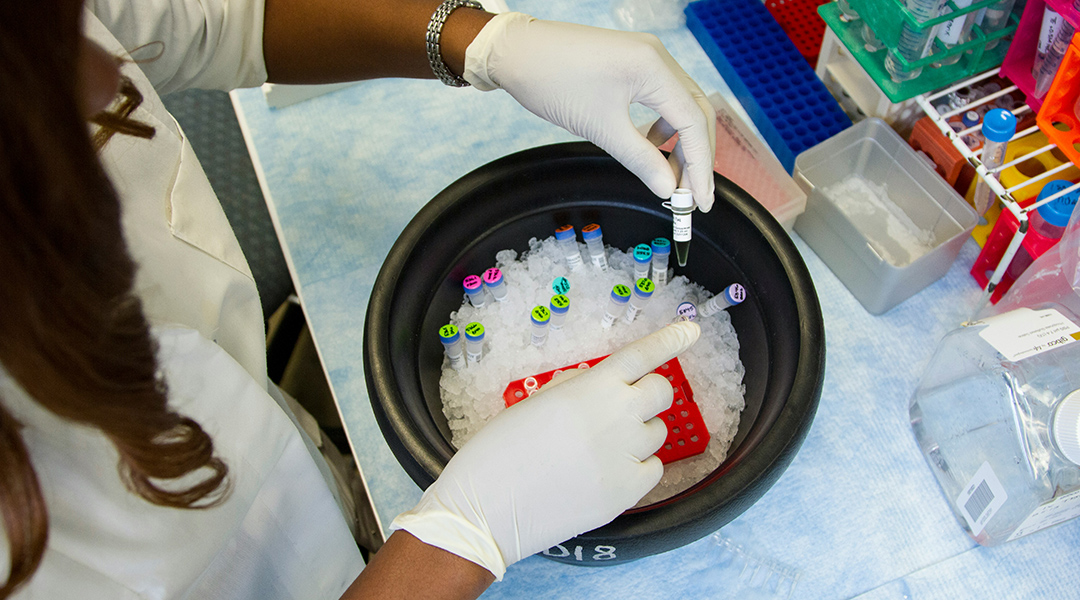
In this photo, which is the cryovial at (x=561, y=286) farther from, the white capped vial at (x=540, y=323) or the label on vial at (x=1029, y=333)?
the label on vial at (x=1029, y=333)

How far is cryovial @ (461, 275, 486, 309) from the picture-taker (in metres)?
0.91

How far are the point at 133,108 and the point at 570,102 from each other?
48 centimetres

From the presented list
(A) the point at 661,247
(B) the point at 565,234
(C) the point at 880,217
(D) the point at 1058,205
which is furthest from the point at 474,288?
(D) the point at 1058,205

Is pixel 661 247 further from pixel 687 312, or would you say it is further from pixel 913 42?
pixel 913 42

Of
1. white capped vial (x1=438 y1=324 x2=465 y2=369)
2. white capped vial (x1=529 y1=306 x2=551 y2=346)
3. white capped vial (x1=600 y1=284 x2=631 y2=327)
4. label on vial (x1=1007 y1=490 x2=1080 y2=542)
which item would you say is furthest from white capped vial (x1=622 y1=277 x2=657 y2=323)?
label on vial (x1=1007 y1=490 x2=1080 y2=542)

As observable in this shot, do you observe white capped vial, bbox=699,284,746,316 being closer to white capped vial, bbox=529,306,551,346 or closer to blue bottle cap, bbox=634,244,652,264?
blue bottle cap, bbox=634,244,652,264

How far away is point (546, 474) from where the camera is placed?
713 millimetres

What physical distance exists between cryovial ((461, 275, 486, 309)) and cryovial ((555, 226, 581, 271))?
0.12 metres

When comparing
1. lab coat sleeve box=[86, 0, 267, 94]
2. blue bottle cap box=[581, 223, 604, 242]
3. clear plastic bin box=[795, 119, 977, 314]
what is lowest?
clear plastic bin box=[795, 119, 977, 314]

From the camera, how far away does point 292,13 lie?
0.91 m

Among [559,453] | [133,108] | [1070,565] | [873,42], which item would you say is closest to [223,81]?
[133,108]

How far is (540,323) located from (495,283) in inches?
3.1

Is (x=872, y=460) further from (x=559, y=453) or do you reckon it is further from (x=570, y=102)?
(x=570, y=102)

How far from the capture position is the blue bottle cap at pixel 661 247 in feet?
3.04
